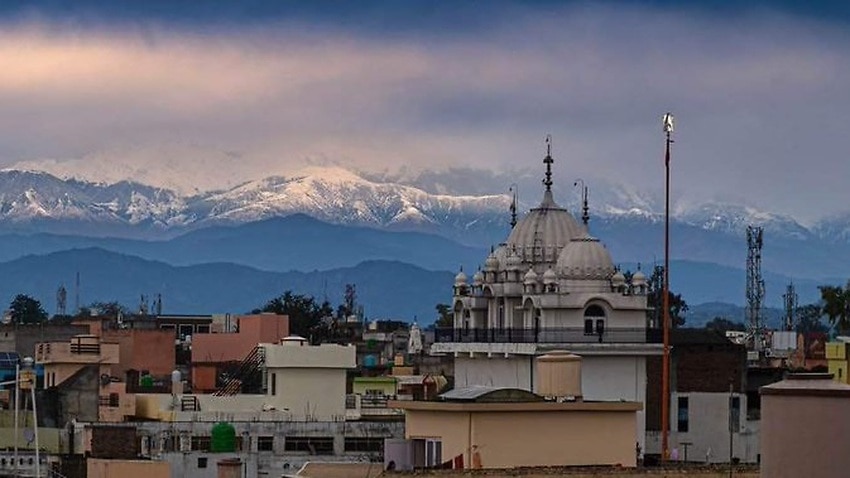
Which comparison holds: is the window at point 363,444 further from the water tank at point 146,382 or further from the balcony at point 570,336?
the water tank at point 146,382

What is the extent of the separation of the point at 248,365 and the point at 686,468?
148ft

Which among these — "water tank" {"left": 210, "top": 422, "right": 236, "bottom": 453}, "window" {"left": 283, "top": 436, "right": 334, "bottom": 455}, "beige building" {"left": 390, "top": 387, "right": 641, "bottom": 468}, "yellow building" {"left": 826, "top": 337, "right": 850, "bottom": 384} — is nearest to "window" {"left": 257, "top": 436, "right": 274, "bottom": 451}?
"window" {"left": 283, "top": 436, "right": 334, "bottom": 455}

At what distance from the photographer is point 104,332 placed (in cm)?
9669

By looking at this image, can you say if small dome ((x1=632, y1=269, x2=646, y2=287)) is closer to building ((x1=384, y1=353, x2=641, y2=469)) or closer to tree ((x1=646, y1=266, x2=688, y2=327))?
tree ((x1=646, y1=266, x2=688, y2=327))

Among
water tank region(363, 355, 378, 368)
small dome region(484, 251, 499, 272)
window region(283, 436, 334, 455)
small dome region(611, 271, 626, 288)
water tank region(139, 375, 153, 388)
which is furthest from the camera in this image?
water tank region(363, 355, 378, 368)

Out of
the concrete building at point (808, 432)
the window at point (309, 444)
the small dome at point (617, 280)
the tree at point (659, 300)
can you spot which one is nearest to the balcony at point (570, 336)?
the small dome at point (617, 280)

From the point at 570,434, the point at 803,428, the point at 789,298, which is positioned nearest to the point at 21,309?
the point at 789,298

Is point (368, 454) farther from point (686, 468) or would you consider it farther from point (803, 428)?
point (803, 428)

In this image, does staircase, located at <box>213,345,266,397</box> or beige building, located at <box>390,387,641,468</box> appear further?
staircase, located at <box>213,345,266,397</box>

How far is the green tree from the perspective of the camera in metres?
140

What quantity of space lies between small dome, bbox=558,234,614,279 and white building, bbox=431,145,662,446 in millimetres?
27

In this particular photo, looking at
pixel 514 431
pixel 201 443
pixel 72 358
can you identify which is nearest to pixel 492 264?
pixel 72 358

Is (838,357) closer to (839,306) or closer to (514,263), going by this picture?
(514,263)

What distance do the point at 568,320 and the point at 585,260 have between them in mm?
1675
